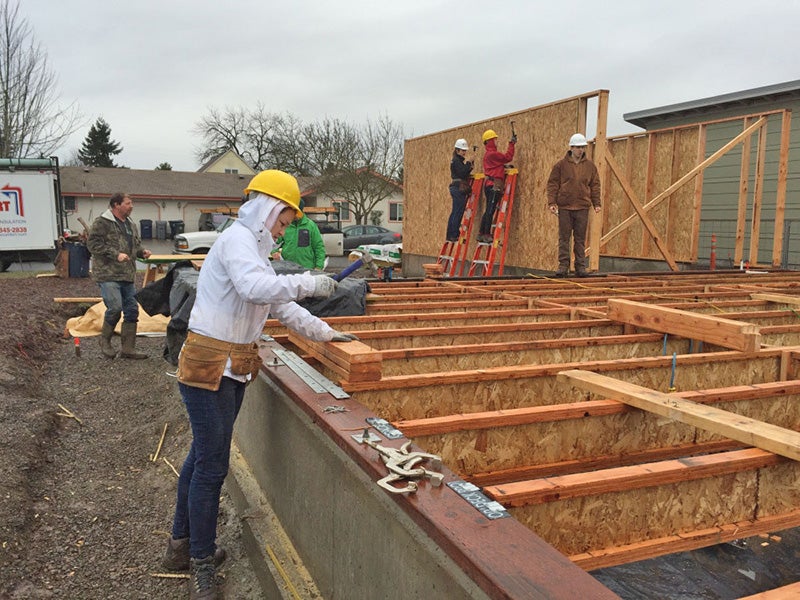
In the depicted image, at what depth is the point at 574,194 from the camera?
831cm

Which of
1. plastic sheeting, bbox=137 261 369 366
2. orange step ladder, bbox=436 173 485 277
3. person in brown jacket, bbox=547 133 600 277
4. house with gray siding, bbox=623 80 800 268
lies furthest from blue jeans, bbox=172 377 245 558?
house with gray siding, bbox=623 80 800 268

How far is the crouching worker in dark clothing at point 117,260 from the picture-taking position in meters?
7.32

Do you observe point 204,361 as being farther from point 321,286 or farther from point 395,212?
point 395,212

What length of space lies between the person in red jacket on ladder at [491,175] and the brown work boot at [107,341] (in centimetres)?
606

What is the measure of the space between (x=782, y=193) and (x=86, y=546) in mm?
11433

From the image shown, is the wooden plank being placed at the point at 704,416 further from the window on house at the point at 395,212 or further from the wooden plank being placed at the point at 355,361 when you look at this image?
the window on house at the point at 395,212

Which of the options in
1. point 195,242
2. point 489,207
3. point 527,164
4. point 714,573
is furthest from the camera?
point 195,242

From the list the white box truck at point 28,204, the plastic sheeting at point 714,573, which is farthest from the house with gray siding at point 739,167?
the white box truck at point 28,204

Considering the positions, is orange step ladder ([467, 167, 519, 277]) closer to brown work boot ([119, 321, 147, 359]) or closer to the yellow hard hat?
brown work boot ([119, 321, 147, 359])

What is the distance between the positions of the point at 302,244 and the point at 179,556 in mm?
4401

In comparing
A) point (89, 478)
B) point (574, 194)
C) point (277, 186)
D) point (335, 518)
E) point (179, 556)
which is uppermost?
point (574, 194)

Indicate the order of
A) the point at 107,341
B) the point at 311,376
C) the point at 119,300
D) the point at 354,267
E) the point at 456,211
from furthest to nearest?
the point at 456,211 → the point at 107,341 → the point at 119,300 → the point at 354,267 → the point at 311,376

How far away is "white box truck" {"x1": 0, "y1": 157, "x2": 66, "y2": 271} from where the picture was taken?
1722 cm

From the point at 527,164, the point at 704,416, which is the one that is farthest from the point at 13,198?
the point at 704,416
